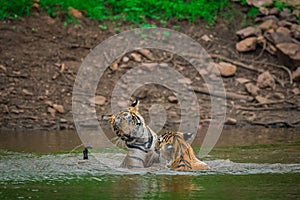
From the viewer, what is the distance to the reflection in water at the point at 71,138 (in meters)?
9.11

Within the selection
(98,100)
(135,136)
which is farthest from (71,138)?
(135,136)

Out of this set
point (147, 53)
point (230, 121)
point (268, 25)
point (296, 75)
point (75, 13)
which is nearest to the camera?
point (230, 121)

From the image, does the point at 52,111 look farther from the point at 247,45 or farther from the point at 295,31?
the point at 295,31

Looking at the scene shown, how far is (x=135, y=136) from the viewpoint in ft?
22.1

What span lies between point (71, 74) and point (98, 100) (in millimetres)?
864

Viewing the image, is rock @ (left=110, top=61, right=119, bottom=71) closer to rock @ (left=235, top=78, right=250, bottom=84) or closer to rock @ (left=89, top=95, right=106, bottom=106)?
rock @ (left=89, top=95, right=106, bottom=106)

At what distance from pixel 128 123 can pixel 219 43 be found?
695 cm

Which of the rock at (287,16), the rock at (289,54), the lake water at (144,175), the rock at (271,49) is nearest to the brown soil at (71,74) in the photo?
the rock at (271,49)

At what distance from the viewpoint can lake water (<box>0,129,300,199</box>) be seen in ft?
19.0

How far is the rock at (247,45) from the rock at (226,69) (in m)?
0.52

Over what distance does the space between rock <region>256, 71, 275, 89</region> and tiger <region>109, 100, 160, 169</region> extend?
19.1 ft

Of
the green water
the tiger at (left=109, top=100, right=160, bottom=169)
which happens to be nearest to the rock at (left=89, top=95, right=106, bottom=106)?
the tiger at (left=109, top=100, right=160, bottom=169)

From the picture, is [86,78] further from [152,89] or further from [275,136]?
[275,136]

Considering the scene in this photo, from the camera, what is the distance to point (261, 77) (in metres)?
12.4
